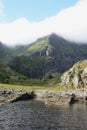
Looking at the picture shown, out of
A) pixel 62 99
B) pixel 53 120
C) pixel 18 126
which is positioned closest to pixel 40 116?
pixel 53 120

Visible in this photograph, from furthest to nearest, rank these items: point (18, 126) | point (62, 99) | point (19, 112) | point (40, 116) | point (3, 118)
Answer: point (62, 99)
point (19, 112)
point (40, 116)
point (3, 118)
point (18, 126)

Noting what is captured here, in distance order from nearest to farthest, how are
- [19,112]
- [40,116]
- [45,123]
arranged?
[45,123], [40,116], [19,112]

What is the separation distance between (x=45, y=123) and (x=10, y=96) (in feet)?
285

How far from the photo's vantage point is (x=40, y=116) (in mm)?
129750

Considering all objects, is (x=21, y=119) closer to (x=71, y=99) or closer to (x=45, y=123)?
(x=45, y=123)

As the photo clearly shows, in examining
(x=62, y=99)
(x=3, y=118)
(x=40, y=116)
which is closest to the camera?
(x=3, y=118)

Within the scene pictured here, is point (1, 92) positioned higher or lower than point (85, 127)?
higher

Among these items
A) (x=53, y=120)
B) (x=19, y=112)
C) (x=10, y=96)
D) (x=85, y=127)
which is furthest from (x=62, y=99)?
(x=85, y=127)

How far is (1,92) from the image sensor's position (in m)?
199

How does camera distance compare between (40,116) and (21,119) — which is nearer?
(21,119)

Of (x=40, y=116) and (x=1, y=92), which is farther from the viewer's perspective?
(x=1, y=92)

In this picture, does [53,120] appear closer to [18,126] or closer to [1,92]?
[18,126]

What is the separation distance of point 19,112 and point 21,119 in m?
20.4

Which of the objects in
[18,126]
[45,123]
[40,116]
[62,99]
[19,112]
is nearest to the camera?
[18,126]
